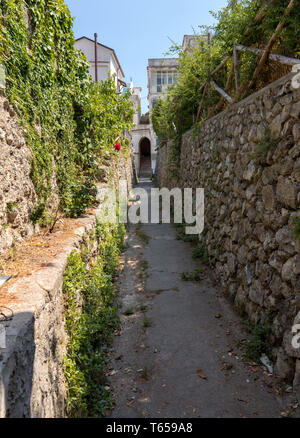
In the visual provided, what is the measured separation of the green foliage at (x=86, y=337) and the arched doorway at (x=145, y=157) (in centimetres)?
2438

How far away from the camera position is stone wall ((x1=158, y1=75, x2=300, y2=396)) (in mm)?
2771

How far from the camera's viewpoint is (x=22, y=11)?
3.00m

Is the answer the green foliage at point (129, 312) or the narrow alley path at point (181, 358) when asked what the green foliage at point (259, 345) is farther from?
the green foliage at point (129, 312)

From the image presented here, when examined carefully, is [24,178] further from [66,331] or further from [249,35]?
[249,35]

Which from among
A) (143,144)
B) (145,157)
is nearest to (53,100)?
(145,157)

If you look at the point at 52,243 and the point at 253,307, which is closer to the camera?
the point at 52,243

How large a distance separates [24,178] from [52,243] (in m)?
0.78

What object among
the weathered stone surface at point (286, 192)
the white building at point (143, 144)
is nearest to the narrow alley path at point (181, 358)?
the weathered stone surface at point (286, 192)

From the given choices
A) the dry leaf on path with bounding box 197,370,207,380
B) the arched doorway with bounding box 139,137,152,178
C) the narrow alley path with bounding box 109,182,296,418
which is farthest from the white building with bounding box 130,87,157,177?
the dry leaf on path with bounding box 197,370,207,380

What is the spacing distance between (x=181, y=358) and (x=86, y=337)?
45.6 inches

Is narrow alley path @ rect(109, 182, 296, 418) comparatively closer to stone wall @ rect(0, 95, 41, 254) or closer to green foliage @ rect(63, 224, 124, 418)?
green foliage @ rect(63, 224, 124, 418)

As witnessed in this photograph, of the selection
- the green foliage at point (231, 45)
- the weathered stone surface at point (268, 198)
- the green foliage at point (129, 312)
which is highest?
the green foliage at point (231, 45)

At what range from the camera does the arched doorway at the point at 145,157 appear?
2872 cm
